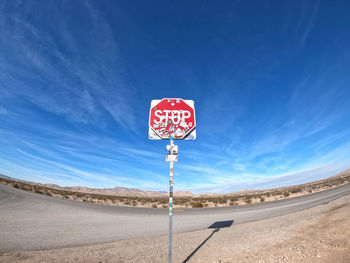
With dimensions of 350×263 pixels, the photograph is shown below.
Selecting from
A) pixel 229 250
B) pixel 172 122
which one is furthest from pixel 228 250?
pixel 172 122

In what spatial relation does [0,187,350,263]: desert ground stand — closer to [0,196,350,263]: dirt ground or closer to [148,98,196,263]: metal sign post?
[0,196,350,263]: dirt ground

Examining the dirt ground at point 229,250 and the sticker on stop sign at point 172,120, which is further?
the dirt ground at point 229,250

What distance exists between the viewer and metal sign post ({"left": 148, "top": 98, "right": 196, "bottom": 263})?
4434 mm

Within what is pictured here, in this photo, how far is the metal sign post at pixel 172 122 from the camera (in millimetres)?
4434

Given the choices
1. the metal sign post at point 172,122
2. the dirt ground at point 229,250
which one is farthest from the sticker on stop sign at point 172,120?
the dirt ground at point 229,250

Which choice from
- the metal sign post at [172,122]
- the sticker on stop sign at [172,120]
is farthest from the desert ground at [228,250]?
the sticker on stop sign at [172,120]

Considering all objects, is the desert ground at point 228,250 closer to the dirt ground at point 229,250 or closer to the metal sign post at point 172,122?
the dirt ground at point 229,250

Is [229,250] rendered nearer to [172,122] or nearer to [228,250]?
[228,250]

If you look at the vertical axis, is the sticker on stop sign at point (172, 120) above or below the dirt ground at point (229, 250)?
above

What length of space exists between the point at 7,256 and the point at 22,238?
2647mm

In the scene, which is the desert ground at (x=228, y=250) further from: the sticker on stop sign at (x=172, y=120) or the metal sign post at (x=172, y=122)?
the sticker on stop sign at (x=172, y=120)

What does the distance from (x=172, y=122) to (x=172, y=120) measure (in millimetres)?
64

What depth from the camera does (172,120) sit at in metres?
4.66

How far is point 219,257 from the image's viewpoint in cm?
490
